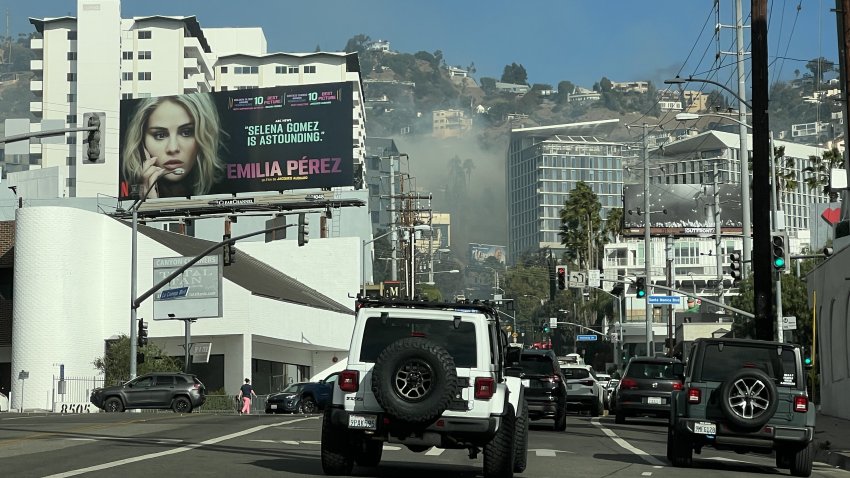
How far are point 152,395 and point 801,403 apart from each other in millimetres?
35154

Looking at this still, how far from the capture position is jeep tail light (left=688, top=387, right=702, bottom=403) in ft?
65.7

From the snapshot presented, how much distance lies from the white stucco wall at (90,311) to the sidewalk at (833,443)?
3865 centimetres

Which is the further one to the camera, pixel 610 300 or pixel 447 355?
pixel 610 300

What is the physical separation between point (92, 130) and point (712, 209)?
8952 cm

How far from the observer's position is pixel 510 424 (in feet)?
53.5

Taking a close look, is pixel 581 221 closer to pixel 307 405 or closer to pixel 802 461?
pixel 307 405

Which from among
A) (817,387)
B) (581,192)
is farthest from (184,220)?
(817,387)

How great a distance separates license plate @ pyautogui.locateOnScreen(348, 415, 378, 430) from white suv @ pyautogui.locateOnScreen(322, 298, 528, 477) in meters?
0.01

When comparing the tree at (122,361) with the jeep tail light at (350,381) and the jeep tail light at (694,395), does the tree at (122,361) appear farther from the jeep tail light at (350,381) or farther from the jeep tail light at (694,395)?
the jeep tail light at (350,381)

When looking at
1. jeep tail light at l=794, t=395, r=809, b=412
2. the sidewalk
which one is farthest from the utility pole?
jeep tail light at l=794, t=395, r=809, b=412

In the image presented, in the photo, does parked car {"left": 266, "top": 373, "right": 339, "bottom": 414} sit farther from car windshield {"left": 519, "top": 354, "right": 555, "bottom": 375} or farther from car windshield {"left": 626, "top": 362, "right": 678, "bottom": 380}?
car windshield {"left": 519, "top": 354, "right": 555, "bottom": 375}

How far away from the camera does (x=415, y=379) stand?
15.6 m

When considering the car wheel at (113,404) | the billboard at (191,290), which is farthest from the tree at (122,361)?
the car wheel at (113,404)

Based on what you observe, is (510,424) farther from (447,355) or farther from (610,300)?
(610,300)
